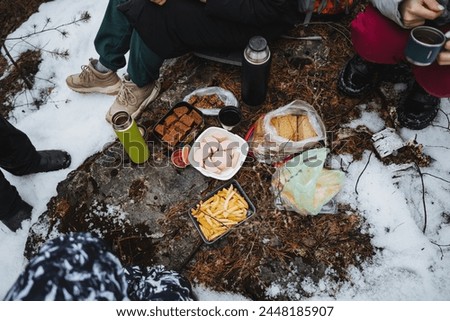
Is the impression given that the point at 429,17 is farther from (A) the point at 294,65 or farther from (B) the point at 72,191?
(B) the point at 72,191

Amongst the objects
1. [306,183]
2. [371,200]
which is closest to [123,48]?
[306,183]

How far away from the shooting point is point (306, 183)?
7.87 ft

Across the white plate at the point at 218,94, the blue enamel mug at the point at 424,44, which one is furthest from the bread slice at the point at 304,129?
the blue enamel mug at the point at 424,44

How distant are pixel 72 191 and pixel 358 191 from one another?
83.6 inches

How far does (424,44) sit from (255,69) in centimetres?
101

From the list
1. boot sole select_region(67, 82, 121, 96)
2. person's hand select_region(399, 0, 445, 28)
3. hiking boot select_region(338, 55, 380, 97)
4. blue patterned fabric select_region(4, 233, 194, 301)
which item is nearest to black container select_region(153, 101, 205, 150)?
boot sole select_region(67, 82, 121, 96)

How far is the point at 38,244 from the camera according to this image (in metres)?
2.64

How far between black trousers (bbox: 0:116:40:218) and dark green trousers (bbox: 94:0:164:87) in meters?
0.92

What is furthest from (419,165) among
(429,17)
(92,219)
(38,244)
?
(38,244)

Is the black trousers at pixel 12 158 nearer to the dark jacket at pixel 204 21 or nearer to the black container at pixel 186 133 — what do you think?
the black container at pixel 186 133

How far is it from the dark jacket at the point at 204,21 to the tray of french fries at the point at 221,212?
103cm

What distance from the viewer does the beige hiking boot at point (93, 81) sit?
10.0ft

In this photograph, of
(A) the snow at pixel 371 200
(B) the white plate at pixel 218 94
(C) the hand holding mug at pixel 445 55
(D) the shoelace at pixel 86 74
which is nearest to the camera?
(C) the hand holding mug at pixel 445 55

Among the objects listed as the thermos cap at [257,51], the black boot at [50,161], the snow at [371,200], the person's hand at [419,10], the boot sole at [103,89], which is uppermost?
the person's hand at [419,10]
